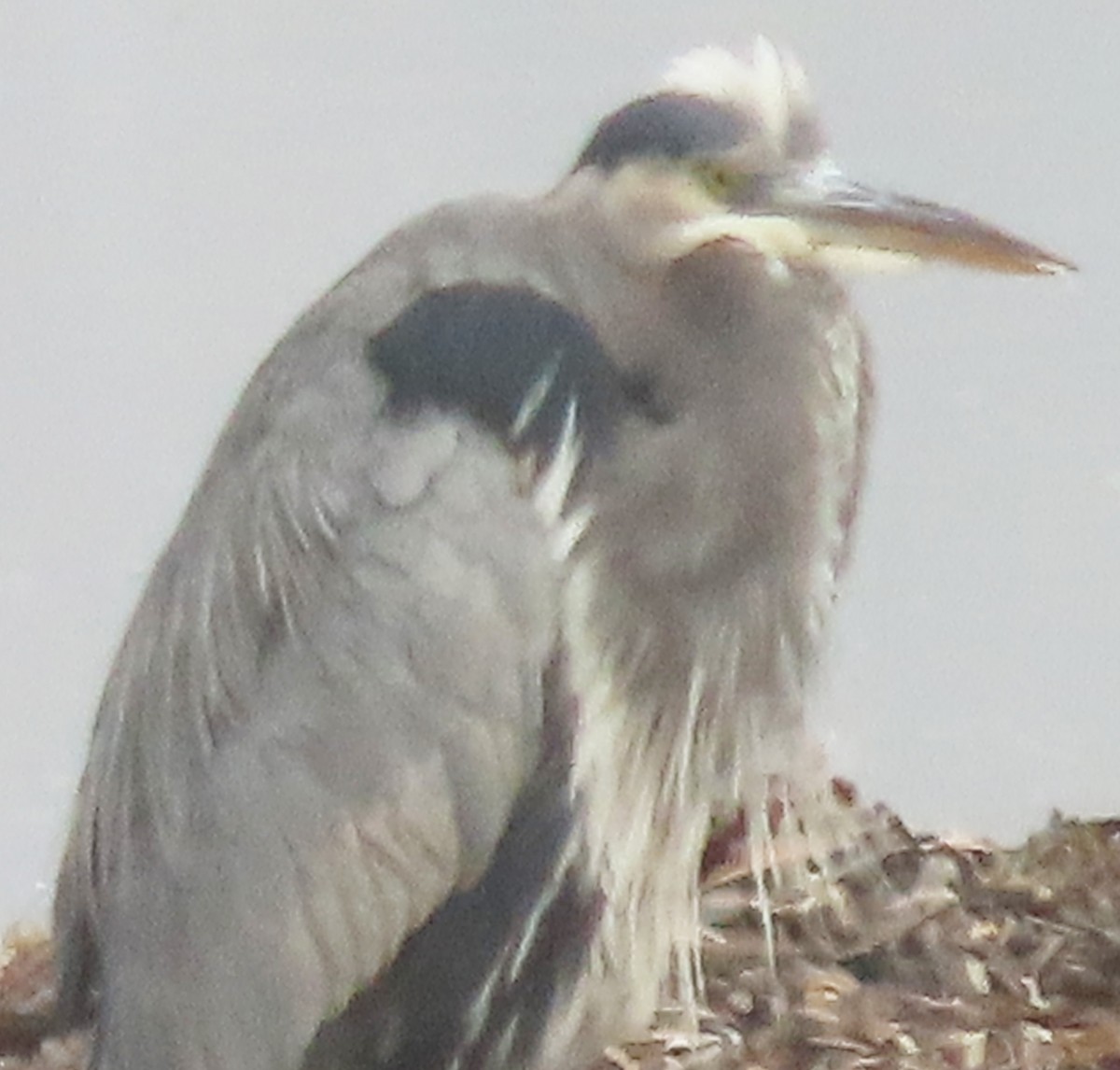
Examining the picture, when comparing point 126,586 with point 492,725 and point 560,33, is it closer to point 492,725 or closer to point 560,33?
point 560,33

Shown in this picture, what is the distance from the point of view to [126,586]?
136 centimetres

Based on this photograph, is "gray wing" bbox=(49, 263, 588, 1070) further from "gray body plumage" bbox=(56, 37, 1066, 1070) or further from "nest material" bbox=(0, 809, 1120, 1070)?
"nest material" bbox=(0, 809, 1120, 1070)

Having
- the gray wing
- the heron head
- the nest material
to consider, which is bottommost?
the nest material

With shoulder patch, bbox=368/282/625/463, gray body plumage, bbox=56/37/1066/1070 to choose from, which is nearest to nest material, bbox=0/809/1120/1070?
gray body plumage, bbox=56/37/1066/1070

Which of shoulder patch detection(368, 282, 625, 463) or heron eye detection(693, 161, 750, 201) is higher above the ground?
heron eye detection(693, 161, 750, 201)

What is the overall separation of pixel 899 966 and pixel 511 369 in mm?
462

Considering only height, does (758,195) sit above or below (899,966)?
above

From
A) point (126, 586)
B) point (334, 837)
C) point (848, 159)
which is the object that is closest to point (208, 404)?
point (126, 586)

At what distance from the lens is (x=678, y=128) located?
2.75 ft

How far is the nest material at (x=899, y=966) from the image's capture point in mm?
1012

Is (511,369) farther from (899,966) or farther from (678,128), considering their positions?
(899,966)

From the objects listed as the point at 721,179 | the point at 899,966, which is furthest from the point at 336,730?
the point at 899,966

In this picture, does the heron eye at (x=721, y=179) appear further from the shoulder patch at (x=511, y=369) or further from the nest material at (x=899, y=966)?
the nest material at (x=899, y=966)

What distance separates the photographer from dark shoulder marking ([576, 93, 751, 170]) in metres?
0.84
